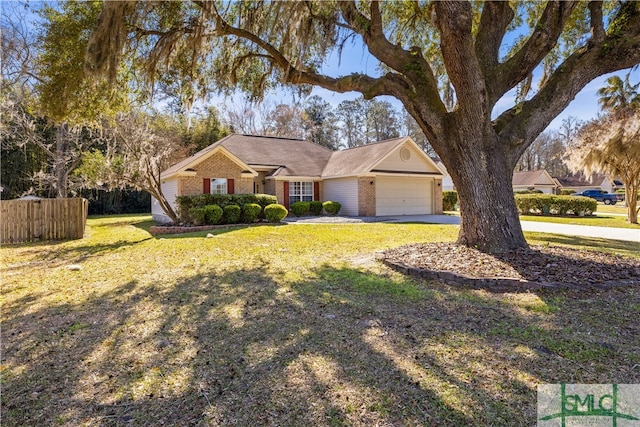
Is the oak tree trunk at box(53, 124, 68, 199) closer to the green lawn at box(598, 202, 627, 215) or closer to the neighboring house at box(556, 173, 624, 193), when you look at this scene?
the green lawn at box(598, 202, 627, 215)

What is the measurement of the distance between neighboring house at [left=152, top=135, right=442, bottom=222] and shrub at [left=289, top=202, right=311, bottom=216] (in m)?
1.02

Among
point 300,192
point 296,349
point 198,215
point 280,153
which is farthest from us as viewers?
point 280,153

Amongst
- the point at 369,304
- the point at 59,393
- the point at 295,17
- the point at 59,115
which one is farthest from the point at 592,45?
Answer: the point at 59,115

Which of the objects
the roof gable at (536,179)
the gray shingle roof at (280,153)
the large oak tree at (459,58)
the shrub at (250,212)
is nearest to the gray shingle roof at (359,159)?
the gray shingle roof at (280,153)

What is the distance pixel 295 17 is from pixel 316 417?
22.8 feet

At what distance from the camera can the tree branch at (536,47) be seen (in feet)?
20.9

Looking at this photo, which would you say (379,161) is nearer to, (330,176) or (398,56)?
(330,176)

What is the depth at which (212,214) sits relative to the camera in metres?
14.6

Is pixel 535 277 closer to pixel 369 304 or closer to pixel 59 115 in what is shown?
pixel 369 304

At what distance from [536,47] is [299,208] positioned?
1477cm

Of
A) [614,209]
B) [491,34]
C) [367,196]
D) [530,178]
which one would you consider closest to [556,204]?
[614,209]

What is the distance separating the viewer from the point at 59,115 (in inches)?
320

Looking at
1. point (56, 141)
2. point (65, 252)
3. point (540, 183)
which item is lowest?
point (65, 252)

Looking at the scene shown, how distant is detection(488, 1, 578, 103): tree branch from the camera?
638 cm
